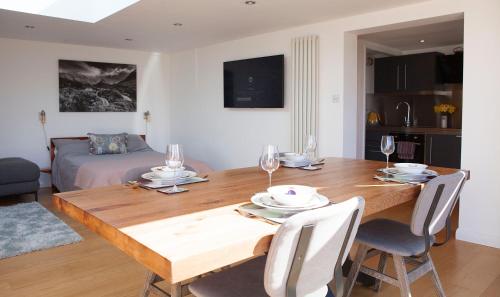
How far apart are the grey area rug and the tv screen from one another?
279cm

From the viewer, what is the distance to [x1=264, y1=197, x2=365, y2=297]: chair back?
3.79 ft

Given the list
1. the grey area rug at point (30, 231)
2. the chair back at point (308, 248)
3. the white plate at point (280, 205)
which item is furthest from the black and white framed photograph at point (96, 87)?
the chair back at point (308, 248)

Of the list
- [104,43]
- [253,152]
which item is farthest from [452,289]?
[104,43]

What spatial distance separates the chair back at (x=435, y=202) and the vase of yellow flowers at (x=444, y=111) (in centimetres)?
497

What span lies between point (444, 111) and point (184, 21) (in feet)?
14.2

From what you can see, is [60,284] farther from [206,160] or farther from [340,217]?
[206,160]

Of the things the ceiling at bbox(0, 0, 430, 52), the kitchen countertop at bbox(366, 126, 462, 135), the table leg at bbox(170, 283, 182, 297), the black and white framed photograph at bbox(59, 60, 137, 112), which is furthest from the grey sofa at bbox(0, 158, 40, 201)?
the kitchen countertop at bbox(366, 126, 462, 135)

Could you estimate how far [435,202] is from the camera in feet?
6.01

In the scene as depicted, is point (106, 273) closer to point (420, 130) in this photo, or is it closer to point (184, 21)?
point (184, 21)

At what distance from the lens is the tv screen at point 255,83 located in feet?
17.1

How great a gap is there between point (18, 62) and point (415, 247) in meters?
5.91

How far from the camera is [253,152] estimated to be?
225 inches

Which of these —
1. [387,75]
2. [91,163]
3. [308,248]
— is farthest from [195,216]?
[387,75]

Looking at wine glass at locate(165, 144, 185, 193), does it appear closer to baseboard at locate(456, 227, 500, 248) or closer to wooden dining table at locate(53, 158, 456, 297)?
wooden dining table at locate(53, 158, 456, 297)
